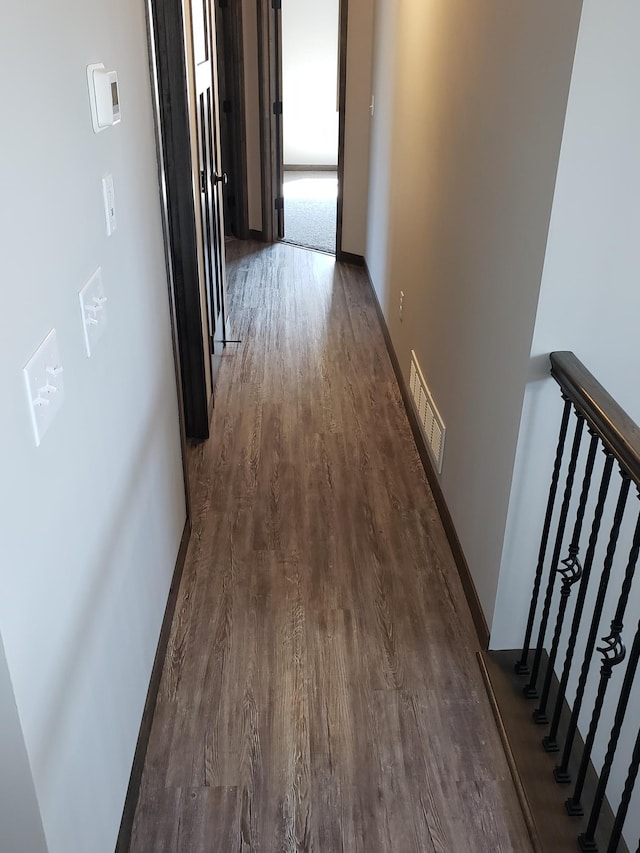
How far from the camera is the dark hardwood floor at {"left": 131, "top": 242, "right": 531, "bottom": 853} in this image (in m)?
1.86

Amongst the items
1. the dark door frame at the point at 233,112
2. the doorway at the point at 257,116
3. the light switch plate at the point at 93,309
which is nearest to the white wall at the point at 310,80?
the doorway at the point at 257,116

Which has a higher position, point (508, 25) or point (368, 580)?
point (508, 25)

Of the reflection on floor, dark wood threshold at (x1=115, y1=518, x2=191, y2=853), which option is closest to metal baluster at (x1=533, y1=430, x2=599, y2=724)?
dark wood threshold at (x1=115, y1=518, x2=191, y2=853)

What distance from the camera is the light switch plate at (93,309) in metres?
1.47

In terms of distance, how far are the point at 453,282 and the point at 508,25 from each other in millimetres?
882

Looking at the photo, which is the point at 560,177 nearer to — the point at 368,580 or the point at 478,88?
the point at 478,88

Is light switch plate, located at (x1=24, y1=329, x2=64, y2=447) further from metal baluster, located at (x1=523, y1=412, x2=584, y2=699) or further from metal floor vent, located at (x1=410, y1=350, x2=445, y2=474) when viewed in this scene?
metal floor vent, located at (x1=410, y1=350, x2=445, y2=474)

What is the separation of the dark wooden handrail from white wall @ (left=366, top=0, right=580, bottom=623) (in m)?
0.14

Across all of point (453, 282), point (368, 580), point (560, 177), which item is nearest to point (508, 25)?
point (560, 177)

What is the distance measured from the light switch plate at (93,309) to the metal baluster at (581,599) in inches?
42.0

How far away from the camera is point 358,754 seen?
201 centimetres

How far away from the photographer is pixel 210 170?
3652 millimetres

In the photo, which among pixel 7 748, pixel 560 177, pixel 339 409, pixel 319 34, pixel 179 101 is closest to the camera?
pixel 7 748

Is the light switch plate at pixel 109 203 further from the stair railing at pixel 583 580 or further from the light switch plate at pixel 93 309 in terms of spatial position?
the stair railing at pixel 583 580
